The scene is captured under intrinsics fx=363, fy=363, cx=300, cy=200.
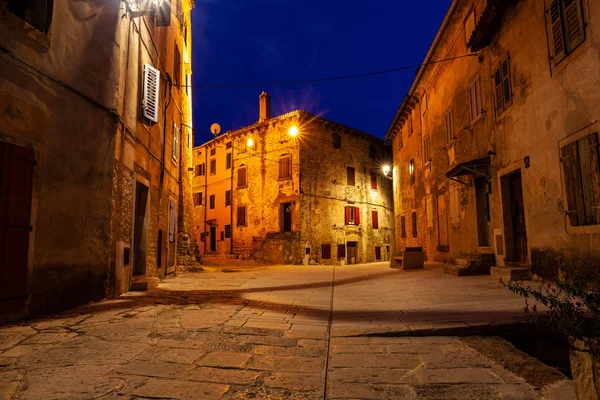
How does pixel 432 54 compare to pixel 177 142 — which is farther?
pixel 432 54

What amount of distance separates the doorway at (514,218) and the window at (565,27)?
297 centimetres

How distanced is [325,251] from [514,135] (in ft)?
56.6

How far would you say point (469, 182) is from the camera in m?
10.7

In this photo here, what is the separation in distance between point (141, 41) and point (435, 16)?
494ft

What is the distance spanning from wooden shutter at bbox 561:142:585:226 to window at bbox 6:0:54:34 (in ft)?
27.0

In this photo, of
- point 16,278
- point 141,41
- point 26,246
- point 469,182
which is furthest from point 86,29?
point 469,182

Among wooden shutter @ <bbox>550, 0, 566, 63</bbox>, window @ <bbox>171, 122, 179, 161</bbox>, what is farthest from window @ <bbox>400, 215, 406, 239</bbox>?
wooden shutter @ <bbox>550, 0, 566, 63</bbox>

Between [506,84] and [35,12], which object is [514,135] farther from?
[35,12]

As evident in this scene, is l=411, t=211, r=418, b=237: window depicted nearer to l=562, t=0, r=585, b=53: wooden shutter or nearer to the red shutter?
the red shutter

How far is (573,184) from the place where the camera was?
600 cm

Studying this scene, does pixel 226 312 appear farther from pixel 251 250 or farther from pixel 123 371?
pixel 251 250

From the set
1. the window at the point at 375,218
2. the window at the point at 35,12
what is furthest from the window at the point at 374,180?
the window at the point at 35,12

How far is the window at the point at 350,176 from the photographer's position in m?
26.5

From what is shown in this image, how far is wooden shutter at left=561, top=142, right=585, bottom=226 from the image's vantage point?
588cm
